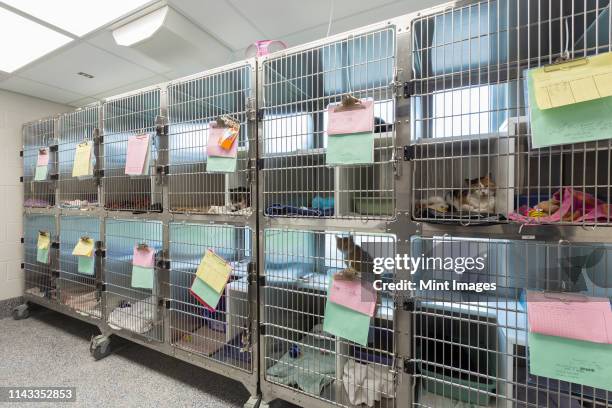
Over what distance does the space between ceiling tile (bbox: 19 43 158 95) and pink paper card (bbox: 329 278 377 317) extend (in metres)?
2.07

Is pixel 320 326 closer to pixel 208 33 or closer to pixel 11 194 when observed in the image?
pixel 208 33

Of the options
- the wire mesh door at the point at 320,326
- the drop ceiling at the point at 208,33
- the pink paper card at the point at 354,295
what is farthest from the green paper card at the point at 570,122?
the drop ceiling at the point at 208,33

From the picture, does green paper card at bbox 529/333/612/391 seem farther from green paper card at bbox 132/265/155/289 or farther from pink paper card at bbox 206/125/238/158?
green paper card at bbox 132/265/155/289

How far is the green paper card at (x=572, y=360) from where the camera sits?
709 millimetres

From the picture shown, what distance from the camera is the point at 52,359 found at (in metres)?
1.71

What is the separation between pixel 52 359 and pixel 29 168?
66.5 inches

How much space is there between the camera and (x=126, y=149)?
1.70 meters

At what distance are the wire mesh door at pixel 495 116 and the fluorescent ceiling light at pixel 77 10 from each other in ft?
4.71

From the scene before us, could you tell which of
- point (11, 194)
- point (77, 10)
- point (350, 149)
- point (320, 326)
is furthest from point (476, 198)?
point (11, 194)

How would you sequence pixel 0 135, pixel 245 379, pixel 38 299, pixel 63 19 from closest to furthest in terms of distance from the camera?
pixel 245 379, pixel 63 19, pixel 38 299, pixel 0 135

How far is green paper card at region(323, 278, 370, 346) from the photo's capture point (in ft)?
3.22

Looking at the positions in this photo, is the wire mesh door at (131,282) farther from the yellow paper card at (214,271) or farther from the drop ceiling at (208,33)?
the drop ceiling at (208,33)

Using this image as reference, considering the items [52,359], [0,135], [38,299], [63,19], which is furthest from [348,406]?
[0,135]

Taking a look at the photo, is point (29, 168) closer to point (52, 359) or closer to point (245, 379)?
point (52, 359)
